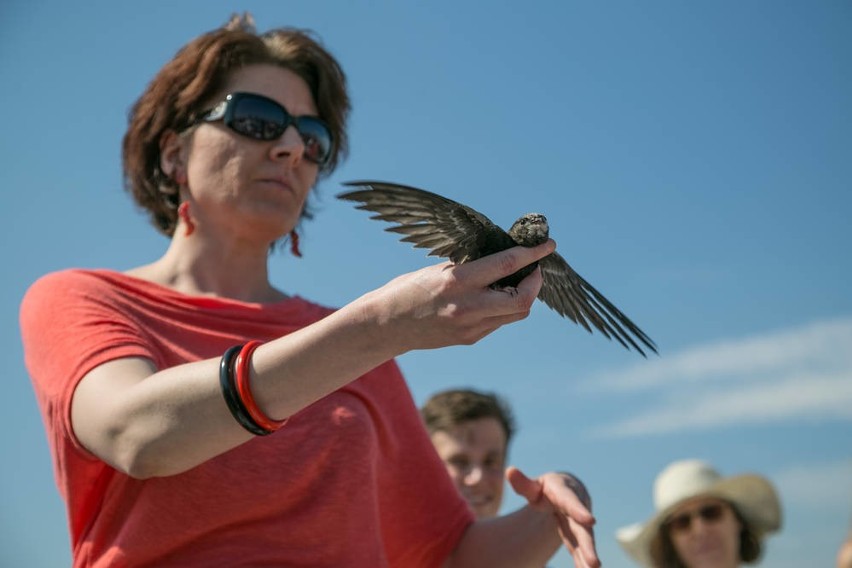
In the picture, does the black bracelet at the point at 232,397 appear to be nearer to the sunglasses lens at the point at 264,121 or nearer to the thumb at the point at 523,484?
the thumb at the point at 523,484

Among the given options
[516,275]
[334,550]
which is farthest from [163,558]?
[516,275]

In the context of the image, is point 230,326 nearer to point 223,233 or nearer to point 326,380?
point 223,233

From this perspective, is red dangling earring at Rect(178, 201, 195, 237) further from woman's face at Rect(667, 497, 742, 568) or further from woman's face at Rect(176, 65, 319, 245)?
woman's face at Rect(667, 497, 742, 568)

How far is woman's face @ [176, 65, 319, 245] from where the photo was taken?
3.16m

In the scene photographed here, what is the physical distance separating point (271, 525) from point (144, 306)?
0.74 meters

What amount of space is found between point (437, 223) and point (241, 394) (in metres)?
0.60

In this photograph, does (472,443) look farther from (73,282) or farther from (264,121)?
(73,282)

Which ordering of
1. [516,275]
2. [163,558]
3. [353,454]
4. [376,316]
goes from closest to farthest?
1. [376,316]
2. [516,275]
3. [163,558]
4. [353,454]

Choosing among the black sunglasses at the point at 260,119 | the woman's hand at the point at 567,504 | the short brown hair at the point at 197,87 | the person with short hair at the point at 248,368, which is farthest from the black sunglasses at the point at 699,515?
the black sunglasses at the point at 260,119

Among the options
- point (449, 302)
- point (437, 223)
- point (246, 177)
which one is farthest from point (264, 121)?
point (449, 302)

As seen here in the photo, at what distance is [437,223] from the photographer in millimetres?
2334

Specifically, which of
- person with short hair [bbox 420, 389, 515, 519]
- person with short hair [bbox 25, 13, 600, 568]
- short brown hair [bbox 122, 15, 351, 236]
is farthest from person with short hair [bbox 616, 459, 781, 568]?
short brown hair [bbox 122, 15, 351, 236]

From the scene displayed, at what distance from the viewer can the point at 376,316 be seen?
7.04ft

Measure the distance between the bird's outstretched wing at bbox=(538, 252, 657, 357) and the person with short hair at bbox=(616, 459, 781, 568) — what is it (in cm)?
337
